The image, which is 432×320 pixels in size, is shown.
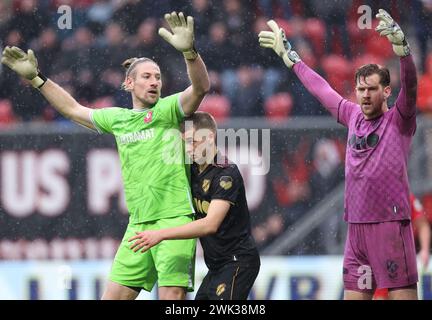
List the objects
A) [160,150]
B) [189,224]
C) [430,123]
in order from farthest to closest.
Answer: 1. [430,123]
2. [160,150]
3. [189,224]

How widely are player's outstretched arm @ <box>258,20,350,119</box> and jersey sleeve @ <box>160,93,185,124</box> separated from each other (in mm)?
753

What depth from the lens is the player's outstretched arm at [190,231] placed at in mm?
5703

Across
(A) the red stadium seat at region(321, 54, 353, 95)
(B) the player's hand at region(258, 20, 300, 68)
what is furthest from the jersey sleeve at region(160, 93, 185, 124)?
(A) the red stadium seat at region(321, 54, 353, 95)

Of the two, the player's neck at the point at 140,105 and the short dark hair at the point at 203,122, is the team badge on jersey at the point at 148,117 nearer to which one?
the player's neck at the point at 140,105

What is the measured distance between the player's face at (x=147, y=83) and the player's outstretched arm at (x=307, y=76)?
73 cm

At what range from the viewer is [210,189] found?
6133mm

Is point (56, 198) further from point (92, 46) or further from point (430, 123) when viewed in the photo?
point (430, 123)

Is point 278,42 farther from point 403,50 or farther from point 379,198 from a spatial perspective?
point 379,198

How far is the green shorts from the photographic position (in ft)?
20.3

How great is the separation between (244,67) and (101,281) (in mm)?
2288

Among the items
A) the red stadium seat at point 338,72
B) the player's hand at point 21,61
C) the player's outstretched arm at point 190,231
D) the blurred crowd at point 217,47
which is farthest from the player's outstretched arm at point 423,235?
the player's hand at point 21,61

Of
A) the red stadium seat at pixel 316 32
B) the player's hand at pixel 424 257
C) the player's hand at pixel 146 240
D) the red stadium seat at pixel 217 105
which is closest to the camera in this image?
the player's hand at pixel 146 240

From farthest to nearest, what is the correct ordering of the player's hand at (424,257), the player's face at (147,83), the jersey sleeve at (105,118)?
the player's hand at (424,257)
the jersey sleeve at (105,118)
the player's face at (147,83)
